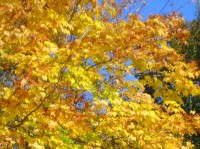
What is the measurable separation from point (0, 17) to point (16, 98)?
4.59 feet

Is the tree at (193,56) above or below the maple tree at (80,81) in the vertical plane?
above

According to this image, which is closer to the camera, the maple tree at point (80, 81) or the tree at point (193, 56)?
the maple tree at point (80, 81)

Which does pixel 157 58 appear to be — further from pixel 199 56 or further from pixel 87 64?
pixel 199 56

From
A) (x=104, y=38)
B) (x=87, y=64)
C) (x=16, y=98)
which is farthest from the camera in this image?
(x=87, y=64)

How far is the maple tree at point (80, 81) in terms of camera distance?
5637 millimetres

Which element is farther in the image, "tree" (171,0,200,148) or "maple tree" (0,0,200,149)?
"tree" (171,0,200,148)

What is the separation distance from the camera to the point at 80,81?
6.55 metres

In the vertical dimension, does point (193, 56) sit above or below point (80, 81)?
above

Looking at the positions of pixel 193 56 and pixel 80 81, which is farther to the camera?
pixel 193 56

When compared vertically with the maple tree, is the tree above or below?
above

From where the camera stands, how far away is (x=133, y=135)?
654 cm

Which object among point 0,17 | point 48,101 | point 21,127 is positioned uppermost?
point 0,17

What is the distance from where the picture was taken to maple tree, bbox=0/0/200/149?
18.5 ft

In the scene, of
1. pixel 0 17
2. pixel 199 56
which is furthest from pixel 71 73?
pixel 199 56
